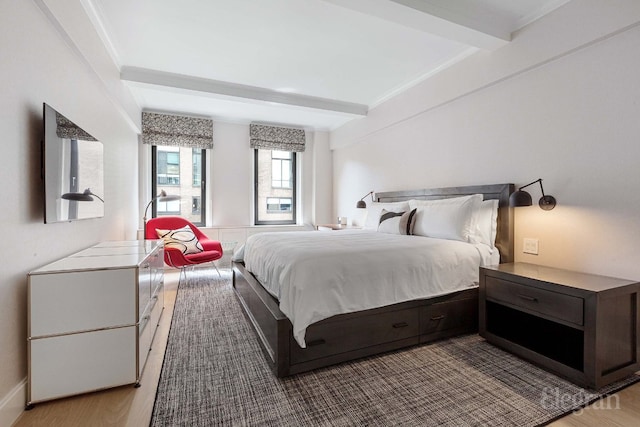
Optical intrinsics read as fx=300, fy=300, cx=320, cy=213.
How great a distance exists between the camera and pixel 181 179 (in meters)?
5.14

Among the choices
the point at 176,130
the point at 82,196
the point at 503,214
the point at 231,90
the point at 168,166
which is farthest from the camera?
the point at 168,166

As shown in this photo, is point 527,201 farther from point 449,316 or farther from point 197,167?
point 197,167

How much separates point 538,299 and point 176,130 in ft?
16.8

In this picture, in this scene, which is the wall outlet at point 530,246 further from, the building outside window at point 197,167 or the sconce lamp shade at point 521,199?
the building outside window at point 197,167

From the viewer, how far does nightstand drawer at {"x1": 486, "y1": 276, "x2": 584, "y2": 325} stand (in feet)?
5.74

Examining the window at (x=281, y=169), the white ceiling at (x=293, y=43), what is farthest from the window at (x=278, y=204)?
the white ceiling at (x=293, y=43)

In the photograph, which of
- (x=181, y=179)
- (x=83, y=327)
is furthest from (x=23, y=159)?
(x=181, y=179)

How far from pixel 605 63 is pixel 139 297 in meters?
3.40

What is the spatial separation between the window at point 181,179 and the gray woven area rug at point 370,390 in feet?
10.7

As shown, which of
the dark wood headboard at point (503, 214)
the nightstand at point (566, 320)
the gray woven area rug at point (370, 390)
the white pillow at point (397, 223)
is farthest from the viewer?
the white pillow at point (397, 223)

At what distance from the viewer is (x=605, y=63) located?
206cm

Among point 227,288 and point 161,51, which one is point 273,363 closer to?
point 227,288

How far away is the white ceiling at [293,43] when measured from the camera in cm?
232

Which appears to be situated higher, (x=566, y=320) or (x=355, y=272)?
(x=355, y=272)
